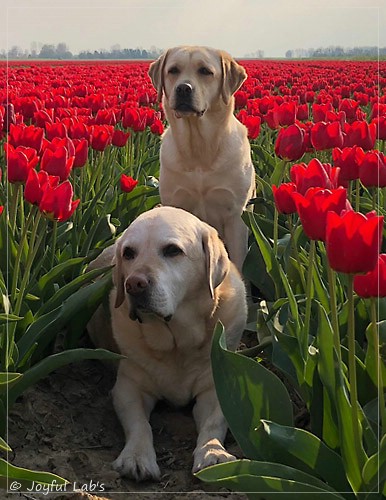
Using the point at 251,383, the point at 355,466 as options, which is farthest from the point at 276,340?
the point at 355,466

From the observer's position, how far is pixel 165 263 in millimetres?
3281

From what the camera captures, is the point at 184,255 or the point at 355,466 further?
the point at 184,255

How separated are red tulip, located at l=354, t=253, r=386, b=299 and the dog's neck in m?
3.61

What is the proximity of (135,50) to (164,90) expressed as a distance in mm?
2445

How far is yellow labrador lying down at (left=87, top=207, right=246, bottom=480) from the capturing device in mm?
3178

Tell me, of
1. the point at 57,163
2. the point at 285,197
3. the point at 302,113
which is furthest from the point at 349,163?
the point at 302,113

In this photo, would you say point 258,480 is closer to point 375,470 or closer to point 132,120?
point 375,470

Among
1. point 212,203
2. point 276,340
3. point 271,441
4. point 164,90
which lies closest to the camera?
point 271,441

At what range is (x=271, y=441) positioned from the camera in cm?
237

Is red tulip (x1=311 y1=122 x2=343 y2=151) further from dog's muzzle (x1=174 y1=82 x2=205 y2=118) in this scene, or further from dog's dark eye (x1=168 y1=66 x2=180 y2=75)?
dog's dark eye (x1=168 y1=66 x2=180 y2=75)

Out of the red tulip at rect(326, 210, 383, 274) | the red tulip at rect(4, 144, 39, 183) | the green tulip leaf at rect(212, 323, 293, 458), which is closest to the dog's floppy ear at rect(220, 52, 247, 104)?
the red tulip at rect(4, 144, 39, 183)

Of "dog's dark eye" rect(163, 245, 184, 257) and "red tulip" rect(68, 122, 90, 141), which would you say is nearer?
"dog's dark eye" rect(163, 245, 184, 257)

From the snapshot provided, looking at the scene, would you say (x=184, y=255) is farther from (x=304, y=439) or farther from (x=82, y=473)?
(x=304, y=439)

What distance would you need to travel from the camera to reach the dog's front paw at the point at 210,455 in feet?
9.58
